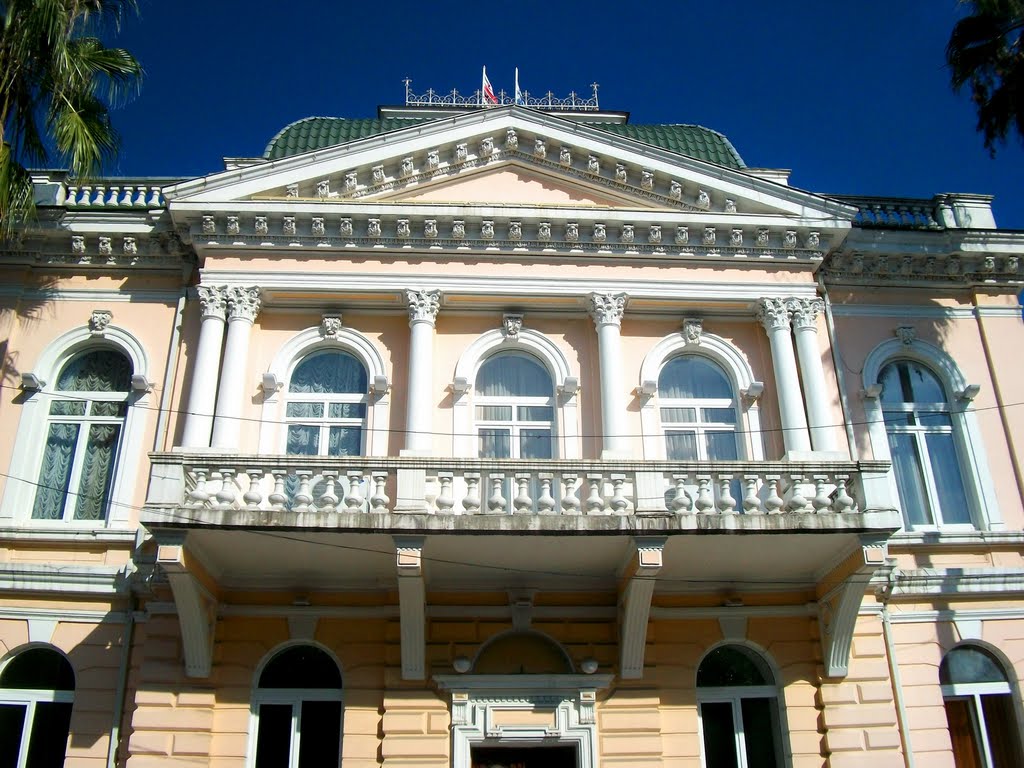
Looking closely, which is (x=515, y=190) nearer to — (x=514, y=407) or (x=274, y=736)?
(x=514, y=407)

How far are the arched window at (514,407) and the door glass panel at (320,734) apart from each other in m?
4.34

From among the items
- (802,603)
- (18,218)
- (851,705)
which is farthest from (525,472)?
(18,218)

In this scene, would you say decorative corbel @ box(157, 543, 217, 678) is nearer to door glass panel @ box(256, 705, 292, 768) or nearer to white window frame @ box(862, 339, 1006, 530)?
door glass panel @ box(256, 705, 292, 768)

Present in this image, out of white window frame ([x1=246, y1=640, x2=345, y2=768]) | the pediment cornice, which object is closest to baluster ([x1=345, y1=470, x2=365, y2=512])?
white window frame ([x1=246, y1=640, x2=345, y2=768])

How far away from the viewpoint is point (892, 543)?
573 inches

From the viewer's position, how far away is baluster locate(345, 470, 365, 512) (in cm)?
1268

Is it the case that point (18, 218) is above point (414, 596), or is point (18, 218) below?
above

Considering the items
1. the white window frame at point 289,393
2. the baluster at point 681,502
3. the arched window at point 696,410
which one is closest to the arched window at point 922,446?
the arched window at point 696,410

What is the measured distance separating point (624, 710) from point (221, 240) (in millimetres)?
9440

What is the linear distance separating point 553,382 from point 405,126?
240 inches

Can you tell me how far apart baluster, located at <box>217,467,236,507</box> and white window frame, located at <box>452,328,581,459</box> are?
3426 millimetres

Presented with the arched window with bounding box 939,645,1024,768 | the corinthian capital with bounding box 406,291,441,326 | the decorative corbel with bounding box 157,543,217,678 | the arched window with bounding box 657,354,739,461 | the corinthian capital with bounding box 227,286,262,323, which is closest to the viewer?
the decorative corbel with bounding box 157,543,217,678

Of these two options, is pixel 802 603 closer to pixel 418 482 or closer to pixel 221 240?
pixel 418 482

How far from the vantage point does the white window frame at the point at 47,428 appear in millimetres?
14328
